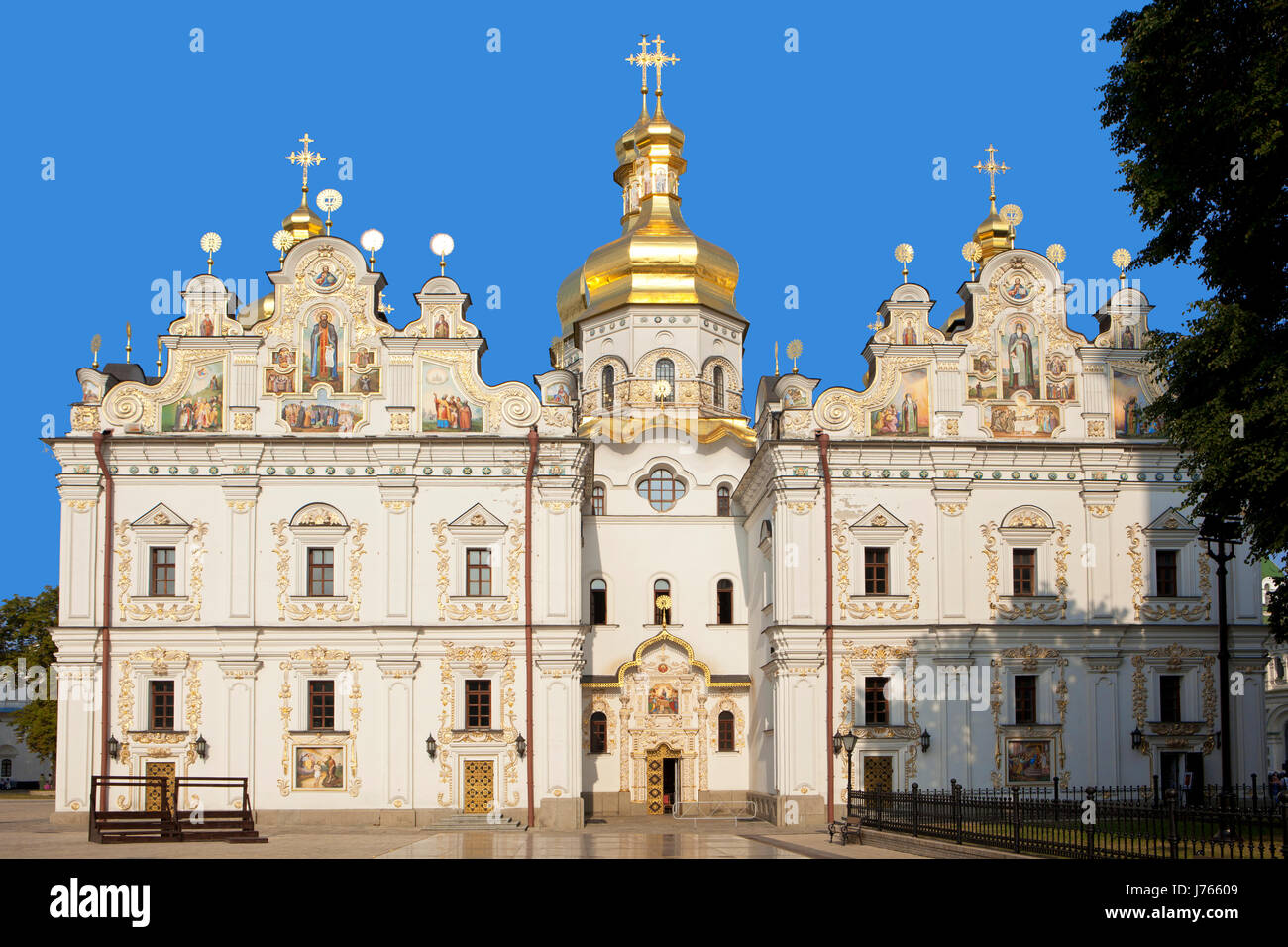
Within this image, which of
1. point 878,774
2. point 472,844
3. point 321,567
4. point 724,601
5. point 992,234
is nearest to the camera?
point 472,844

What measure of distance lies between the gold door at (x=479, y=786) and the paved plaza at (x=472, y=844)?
149cm

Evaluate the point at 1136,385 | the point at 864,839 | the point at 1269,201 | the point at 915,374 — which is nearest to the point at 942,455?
the point at 915,374

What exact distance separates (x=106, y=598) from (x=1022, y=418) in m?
23.1

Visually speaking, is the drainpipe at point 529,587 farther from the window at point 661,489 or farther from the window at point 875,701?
the window at point 661,489

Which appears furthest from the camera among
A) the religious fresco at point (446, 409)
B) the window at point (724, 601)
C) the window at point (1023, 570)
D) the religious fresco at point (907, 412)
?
the window at point (724, 601)

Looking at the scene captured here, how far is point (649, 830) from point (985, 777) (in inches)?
327

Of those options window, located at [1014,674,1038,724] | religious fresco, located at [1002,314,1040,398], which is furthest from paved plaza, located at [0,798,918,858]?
religious fresco, located at [1002,314,1040,398]

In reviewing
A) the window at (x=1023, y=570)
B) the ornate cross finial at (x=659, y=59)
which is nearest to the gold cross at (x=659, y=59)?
the ornate cross finial at (x=659, y=59)

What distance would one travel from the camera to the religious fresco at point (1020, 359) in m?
37.7

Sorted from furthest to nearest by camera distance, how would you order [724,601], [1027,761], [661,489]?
[661,489] → [724,601] → [1027,761]

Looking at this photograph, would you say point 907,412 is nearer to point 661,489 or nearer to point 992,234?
point 661,489

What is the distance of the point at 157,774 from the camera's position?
117ft

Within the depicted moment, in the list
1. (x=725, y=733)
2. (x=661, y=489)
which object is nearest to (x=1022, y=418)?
(x=661, y=489)

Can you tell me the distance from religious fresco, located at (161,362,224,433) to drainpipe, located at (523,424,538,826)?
25.3 ft
